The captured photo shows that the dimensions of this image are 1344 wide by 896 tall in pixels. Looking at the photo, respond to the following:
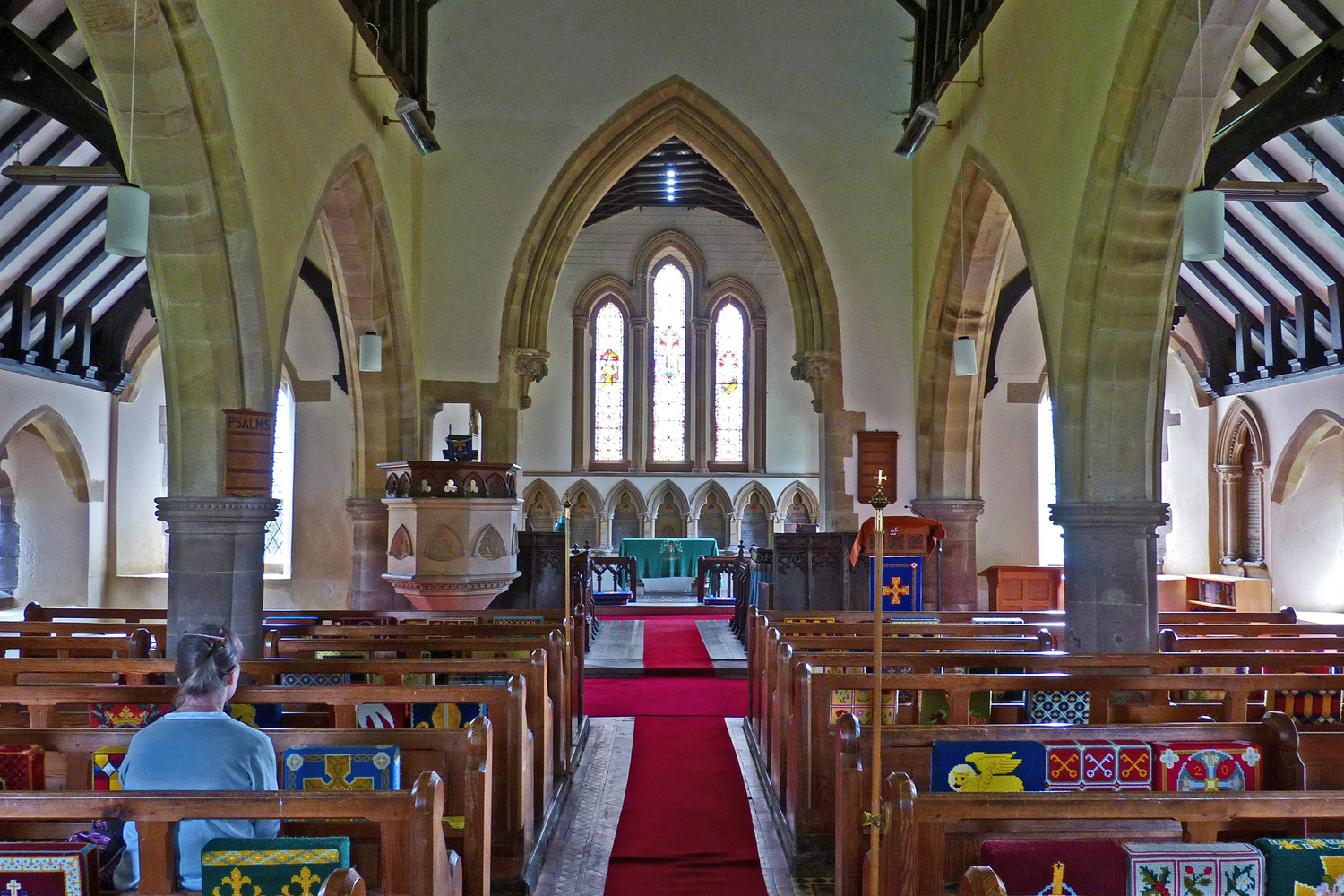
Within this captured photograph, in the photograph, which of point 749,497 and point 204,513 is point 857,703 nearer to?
point 204,513

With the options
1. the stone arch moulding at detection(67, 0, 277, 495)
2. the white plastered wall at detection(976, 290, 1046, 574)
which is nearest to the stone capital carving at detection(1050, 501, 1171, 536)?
the stone arch moulding at detection(67, 0, 277, 495)

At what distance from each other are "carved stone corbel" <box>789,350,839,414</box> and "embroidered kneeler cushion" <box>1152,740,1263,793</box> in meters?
7.38

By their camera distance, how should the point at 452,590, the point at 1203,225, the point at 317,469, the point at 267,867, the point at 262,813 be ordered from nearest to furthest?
the point at 267,867 → the point at 262,813 → the point at 1203,225 → the point at 452,590 → the point at 317,469

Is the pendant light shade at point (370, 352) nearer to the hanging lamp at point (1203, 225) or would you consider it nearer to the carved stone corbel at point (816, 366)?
the carved stone corbel at point (816, 366)

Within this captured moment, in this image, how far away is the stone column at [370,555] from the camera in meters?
9.75

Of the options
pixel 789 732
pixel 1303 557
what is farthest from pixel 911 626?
pixel 1303 557

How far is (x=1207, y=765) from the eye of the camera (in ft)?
9.43

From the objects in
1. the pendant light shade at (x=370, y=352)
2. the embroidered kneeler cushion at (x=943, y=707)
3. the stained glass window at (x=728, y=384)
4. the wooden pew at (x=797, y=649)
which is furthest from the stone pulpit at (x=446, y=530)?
the stained glass window at (x=728, y=384)

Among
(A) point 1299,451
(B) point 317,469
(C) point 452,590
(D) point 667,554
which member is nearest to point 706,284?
(D) point 667,554

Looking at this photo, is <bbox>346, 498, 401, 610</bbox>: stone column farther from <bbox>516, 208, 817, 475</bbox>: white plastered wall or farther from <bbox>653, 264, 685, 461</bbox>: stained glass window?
<bbox>653, 264, 685, 461</bbox>: stained glass window

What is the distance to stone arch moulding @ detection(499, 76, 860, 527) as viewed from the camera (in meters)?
10.2

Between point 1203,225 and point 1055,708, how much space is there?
2.18 m

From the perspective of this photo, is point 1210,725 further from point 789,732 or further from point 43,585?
point 43,585

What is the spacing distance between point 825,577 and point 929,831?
7108mm
